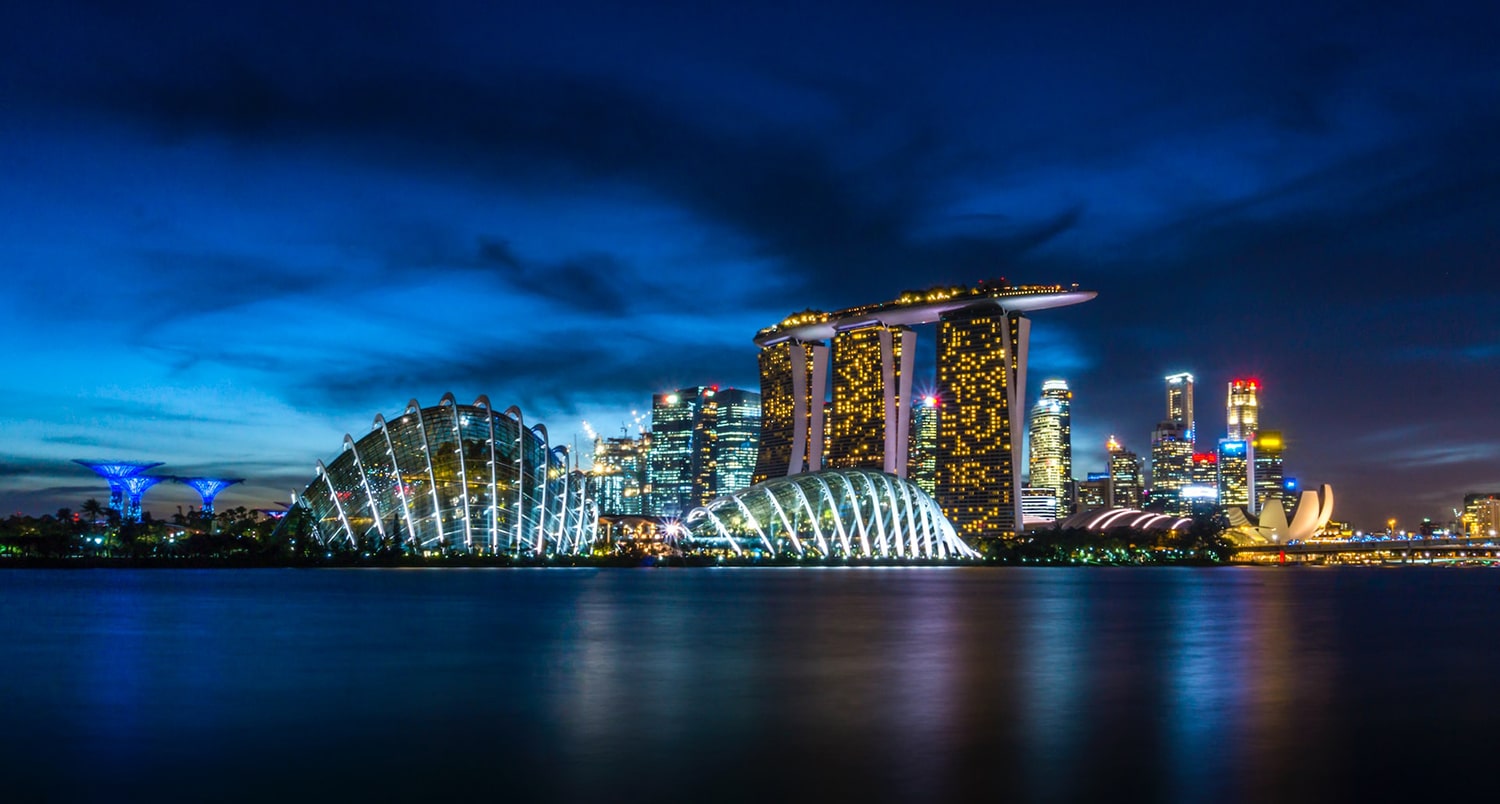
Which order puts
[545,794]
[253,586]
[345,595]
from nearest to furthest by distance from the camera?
[545,794]
[345,595]
[253,586]

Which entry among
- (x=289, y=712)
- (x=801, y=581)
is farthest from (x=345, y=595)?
(x=289, y=712)

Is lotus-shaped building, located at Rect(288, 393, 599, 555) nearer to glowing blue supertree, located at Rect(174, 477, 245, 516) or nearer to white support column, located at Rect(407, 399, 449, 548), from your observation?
white support column, located at Rect(407, 399, 449, 548)

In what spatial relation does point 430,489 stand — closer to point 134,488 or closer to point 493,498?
point 493,498

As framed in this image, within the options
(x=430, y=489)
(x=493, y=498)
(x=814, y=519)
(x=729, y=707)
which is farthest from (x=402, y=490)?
(x=729, y=707)

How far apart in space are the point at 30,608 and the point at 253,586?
2290 cm

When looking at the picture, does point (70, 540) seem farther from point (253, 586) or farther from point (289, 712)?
point (289, 712)

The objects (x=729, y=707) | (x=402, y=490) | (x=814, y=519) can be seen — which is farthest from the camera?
(x=814, y=519)

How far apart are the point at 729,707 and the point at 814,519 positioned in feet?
392

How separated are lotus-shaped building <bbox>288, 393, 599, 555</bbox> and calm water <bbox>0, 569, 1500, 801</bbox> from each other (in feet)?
175

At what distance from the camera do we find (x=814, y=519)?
469 feet

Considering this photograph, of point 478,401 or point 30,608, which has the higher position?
point 478,401

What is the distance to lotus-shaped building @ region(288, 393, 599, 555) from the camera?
105375 mm

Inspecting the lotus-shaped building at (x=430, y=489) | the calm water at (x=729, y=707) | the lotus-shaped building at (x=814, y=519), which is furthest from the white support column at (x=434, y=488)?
the calm water at (x=729, y=707)

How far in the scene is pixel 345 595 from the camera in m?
64.8
